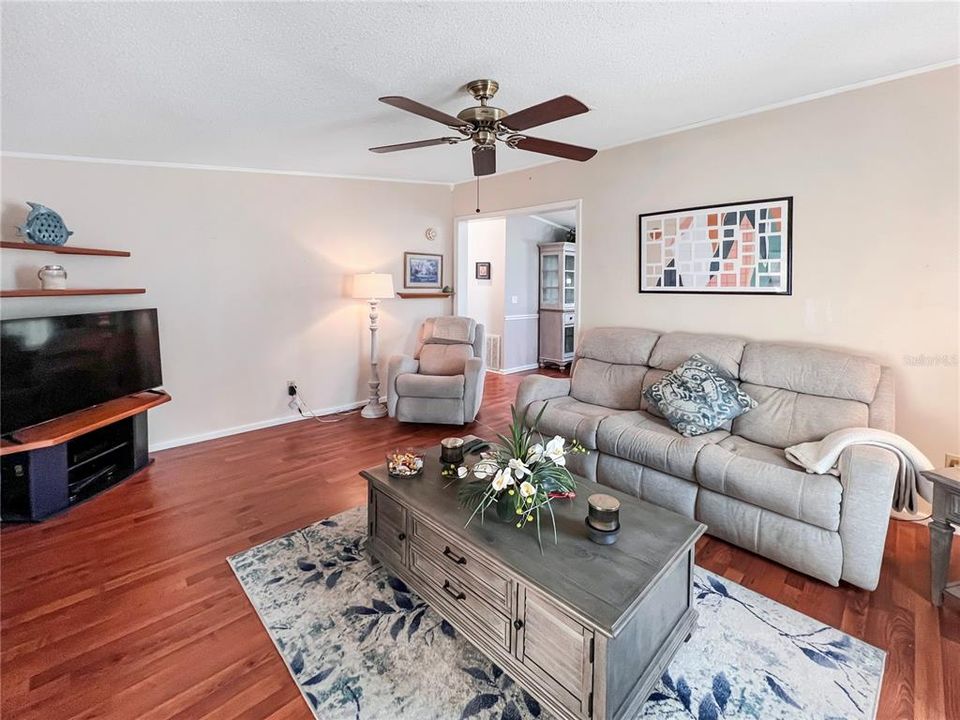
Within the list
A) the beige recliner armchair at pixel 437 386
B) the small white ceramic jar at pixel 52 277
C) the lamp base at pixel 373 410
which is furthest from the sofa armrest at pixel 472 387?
the small white ceramic jar at pixel 52 277

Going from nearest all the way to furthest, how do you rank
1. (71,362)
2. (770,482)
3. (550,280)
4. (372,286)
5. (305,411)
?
1. (770,482)
2. (71,362)
3. (372,286)
4. (305,411)
5. (550,280)

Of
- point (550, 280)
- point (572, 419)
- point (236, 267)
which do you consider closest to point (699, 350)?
point (572, 419)

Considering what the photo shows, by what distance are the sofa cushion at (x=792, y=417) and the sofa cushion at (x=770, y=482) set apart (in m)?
0.13

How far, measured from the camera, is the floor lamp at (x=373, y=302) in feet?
14.8

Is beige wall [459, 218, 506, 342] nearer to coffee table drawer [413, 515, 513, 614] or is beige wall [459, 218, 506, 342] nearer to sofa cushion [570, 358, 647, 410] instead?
sofa cushion [570, 358, 647, 410]

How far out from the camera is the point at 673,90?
258 centimetres

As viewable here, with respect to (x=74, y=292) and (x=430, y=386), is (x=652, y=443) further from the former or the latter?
(x=74, y=292)

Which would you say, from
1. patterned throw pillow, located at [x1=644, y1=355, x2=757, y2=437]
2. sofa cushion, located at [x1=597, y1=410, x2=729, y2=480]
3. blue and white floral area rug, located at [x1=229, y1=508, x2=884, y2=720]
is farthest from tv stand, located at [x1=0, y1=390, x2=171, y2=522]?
patterned throw pillow, located at [x1=644, y1=355, x2=757, y2=437]

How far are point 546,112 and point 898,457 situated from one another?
7.02 feet

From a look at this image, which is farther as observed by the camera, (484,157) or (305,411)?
(305,411)

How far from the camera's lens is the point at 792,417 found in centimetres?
258

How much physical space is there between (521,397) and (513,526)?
1.74 m

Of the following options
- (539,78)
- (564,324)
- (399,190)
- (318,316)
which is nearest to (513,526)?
(539,78)

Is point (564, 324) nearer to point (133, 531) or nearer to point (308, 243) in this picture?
point (308, 243)
